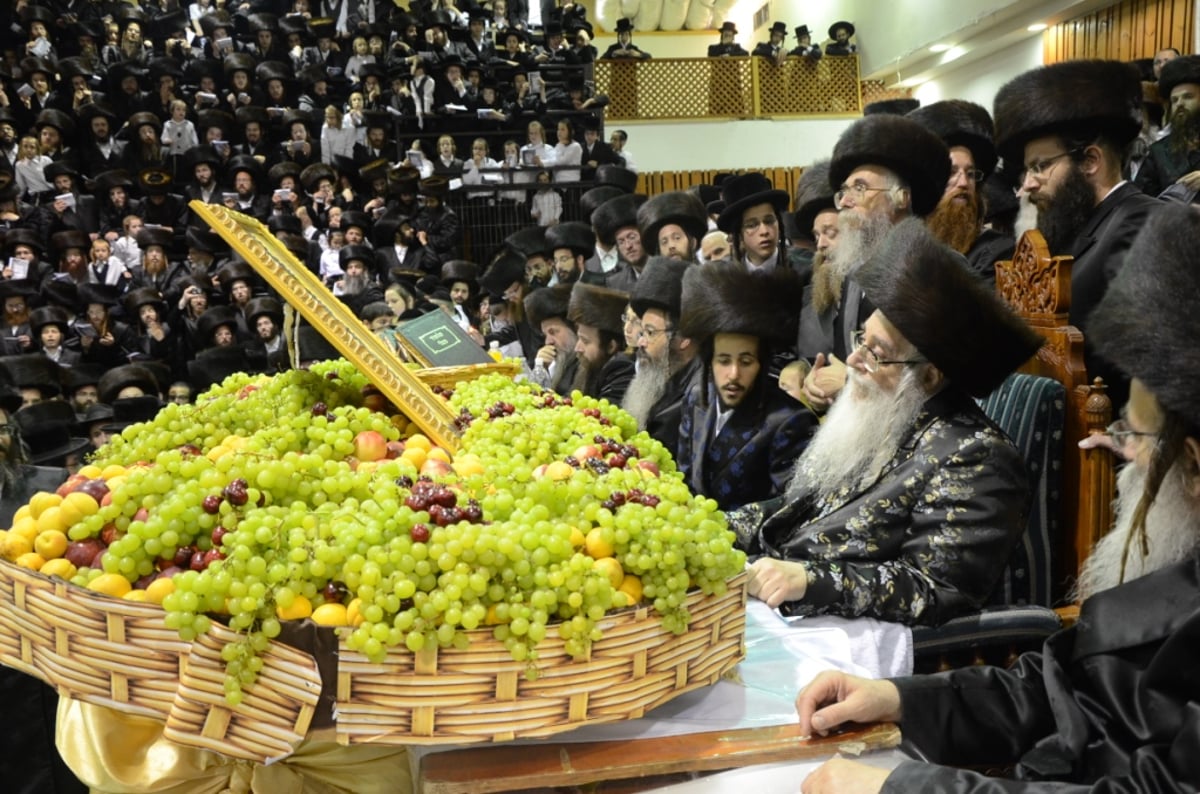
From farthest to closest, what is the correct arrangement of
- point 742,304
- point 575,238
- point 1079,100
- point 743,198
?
point 575,238 → point 743,198 → point 1079,100 → point 742,304

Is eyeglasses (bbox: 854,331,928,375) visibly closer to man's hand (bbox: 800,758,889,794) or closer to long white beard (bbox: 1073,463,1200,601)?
long white beard (bbox: 1073,463,1200,601)

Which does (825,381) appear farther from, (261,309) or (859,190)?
(261,309)

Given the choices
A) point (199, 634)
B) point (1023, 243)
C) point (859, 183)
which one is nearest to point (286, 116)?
point (859, 183)

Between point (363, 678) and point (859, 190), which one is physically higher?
point (859, 190)

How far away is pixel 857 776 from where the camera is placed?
1.32 m

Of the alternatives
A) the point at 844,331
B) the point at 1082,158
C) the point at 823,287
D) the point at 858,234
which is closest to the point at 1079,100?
the point at 1082,158

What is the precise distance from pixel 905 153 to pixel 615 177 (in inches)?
337

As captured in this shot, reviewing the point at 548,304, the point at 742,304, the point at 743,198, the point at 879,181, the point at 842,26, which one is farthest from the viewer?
the point at 842,26

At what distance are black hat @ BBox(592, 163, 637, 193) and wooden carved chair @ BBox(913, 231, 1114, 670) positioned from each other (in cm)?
936

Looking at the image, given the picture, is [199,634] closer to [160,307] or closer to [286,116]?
[160,307]

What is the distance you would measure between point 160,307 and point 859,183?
26.8ft

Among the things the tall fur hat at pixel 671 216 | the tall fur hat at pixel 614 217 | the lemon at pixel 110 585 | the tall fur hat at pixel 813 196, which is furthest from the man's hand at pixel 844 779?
the tall fur hat at pixel 614 217

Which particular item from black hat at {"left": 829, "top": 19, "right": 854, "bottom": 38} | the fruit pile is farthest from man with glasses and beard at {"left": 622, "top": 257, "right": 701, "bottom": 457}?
black hat at {"left": 829, "top": 19, "right": 854, "bottom": 38}

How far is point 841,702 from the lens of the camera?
145 cm
